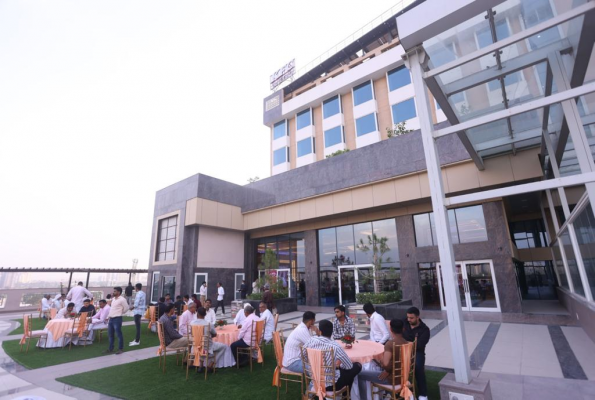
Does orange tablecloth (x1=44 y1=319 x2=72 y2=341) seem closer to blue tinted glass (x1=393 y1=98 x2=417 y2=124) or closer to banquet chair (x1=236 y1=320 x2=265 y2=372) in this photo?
banquet chair (x1=236 y1=320 x2=265 y2=372)

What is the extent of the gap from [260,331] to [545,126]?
31.3ft

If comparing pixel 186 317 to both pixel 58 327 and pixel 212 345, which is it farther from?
pixel 58 327

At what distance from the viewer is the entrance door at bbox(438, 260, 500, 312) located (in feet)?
38.6

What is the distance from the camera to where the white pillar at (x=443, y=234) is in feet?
13.2

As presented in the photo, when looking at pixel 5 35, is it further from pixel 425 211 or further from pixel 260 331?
pixel 425 211

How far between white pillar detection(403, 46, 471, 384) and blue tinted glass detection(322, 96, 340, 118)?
925 inches

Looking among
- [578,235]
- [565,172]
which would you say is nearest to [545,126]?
[578,235]

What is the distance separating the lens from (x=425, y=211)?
13836 mm

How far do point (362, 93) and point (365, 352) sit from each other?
2553 centimetres

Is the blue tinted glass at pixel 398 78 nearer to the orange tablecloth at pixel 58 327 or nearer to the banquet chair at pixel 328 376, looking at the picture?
the banquet chair at pixel 328 376

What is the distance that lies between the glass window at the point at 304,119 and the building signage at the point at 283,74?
8188 mm

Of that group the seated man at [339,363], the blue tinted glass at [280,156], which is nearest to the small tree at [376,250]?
the seated man at [339,363]

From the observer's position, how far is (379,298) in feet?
37.2

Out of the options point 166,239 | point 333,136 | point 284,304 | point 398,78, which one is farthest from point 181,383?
point 398,78
